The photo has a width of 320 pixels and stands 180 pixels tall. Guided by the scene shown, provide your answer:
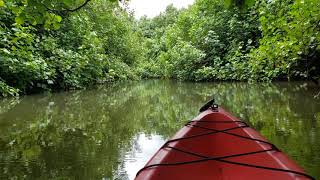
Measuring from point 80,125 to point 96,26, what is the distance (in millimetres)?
13633

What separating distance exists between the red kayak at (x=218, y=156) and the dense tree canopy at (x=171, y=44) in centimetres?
91

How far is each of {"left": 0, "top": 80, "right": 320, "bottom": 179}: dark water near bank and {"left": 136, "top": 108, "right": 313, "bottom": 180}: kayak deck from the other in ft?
1.44

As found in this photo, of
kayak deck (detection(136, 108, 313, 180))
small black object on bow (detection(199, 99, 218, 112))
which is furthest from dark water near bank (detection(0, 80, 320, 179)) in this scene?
small black object on bow (detection(199, 99, 218, 112))

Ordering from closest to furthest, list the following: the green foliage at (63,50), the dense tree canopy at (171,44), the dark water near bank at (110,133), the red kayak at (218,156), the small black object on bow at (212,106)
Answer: the red kayak at (218,156) → the dark water near bank at (110,133) → the small black object on bow at (212,106) → the dense tree canopy at (171,44) → the green foliage at (63,50)

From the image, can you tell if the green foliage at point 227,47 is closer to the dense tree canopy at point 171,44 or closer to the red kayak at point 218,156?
the dense tree canopy at point 171,44

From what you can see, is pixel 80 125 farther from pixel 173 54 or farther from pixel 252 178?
pixel 173 54

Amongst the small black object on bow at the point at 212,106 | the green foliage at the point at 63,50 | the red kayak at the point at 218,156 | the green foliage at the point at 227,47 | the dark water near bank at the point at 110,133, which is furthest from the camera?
the green foliage at the point at 63,50

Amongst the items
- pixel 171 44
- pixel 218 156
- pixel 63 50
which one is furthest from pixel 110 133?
pixel 171 44

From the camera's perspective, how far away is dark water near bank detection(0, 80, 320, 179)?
3070 mm

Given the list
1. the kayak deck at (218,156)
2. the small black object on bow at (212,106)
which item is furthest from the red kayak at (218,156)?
the small black object on bow at (212,106)

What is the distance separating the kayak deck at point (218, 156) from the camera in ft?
7.07

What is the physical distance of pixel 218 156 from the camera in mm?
2582

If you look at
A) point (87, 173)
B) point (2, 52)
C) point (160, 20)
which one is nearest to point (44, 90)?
point (2, 52)

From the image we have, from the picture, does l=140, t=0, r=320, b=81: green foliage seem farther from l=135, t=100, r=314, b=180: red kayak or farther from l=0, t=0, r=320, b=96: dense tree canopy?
l=135, t=100, r=314, b=180: red kayak
